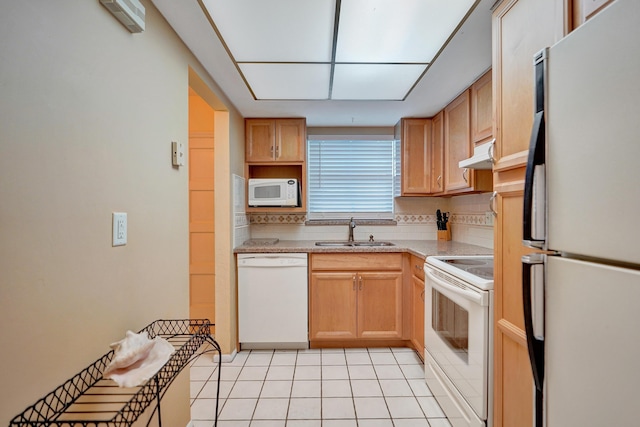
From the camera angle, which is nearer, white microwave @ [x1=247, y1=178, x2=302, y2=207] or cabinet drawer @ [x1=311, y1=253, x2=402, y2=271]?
cabinet drawer @ [x1=311, y1=253, x2=402, y2=271]

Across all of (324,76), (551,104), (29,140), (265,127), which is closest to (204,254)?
(265,127)

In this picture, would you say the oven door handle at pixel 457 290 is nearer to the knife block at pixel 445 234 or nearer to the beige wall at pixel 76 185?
the knife block at pixel 445 234

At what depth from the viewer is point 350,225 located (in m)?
3.12

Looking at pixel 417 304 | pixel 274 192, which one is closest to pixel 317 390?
pixel 417 304

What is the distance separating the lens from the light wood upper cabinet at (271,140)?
290cm

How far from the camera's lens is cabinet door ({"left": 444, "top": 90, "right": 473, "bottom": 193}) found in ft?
7.30

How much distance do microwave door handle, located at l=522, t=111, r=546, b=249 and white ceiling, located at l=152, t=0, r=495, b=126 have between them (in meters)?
0.92

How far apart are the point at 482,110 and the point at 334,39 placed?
117cm

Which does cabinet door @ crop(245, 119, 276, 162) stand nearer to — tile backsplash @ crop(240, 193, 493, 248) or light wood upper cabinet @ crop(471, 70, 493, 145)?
tile backsplash @ crop(240, 193, 493, 248)

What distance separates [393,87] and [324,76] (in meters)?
0.53

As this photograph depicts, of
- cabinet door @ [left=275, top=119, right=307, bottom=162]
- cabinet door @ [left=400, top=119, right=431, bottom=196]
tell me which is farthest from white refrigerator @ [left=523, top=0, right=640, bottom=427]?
cabinet door @ [left=275, top=119, right=307, bottom=162]

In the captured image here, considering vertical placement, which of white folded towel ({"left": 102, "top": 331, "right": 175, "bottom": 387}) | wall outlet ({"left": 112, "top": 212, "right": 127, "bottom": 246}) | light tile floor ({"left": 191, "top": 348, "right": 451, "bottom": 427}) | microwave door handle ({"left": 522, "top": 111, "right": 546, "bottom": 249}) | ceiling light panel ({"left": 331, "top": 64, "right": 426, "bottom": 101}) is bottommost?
light tile floor ({"left": 191, "top": 348, "right": 451, "bottom": 427})

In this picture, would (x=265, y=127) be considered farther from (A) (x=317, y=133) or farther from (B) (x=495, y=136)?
(B) (x=495, y=136)

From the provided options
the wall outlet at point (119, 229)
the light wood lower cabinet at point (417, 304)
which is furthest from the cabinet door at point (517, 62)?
the wall outlet at point (119, 229)
